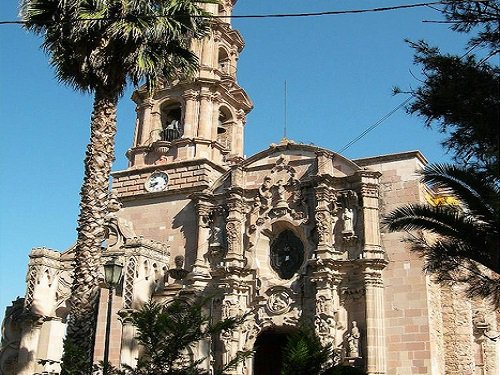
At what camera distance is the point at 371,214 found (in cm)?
2462

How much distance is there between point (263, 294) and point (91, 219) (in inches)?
417

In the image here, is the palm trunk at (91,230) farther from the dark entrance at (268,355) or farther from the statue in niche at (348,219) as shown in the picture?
A: the dark entrance at (268,355)

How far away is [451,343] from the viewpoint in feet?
79.9

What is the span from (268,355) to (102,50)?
14340 millimetres

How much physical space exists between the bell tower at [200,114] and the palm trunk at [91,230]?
470 inches

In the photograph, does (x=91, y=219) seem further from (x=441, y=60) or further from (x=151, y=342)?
(x=441, y=60)

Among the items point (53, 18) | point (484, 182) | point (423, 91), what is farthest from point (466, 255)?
point (53, 18)

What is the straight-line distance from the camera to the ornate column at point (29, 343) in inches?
1080

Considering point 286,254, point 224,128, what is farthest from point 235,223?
point 224,128

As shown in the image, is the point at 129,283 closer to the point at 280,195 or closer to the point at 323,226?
the point at 280,195

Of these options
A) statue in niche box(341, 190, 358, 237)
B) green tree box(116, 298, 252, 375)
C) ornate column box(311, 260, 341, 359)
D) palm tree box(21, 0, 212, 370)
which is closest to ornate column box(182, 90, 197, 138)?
statue in niche box(341, 190, 358, 237)

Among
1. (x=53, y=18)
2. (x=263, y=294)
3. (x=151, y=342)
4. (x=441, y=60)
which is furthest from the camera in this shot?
(x=263, y=294)

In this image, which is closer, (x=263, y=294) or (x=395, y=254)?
(x=395, y=254)

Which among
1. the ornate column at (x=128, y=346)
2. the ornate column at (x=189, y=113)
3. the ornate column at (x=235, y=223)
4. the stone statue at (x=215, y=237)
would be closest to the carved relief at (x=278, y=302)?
the ornate column at (x=235, y=223)
